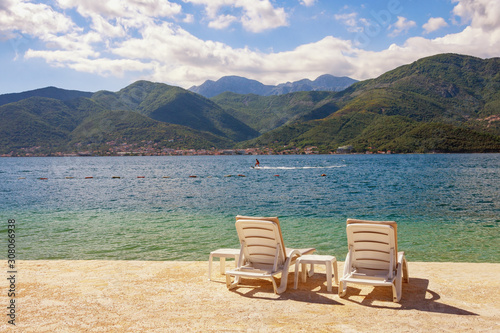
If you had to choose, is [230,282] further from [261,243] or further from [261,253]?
[261,243]

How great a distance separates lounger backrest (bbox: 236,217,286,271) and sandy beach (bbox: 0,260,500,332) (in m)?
0.44

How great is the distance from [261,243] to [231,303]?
1.16 meters

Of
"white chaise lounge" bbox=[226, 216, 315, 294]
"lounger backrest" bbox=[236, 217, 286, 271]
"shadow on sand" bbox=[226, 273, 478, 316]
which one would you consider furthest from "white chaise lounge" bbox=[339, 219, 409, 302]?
"lounger backrest" bbox=[236, 217, 286, 271]

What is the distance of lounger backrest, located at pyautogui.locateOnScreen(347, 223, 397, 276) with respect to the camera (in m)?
5.69

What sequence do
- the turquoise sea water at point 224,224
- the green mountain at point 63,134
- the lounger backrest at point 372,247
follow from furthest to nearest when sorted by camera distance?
the green mountain at point 63,134, the turquoise sea water at point 224,224, the lounger backrest at point 372,247

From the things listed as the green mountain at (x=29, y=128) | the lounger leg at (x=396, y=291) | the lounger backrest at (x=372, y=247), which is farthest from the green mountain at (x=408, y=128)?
the lounger leg at (x=396, y=291)

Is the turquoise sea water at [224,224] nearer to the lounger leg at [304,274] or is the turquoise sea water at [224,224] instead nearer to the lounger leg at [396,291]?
the lounger leg at [304,274]

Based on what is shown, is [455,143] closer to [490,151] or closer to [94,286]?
[490,151]

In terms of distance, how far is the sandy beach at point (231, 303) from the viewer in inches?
183

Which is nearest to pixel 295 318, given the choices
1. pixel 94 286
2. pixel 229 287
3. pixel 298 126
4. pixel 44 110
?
pixel 229 287

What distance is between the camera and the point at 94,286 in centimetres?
633

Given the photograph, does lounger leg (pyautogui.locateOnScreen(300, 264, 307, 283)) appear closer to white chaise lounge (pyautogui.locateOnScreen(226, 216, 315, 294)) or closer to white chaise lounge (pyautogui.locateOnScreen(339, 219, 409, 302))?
white chaise lounge (pyautogui.locateOnScreen(226, 216, 315, 294))

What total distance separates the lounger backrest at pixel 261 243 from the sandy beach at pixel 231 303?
1.45 feet

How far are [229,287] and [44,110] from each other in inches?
8826
